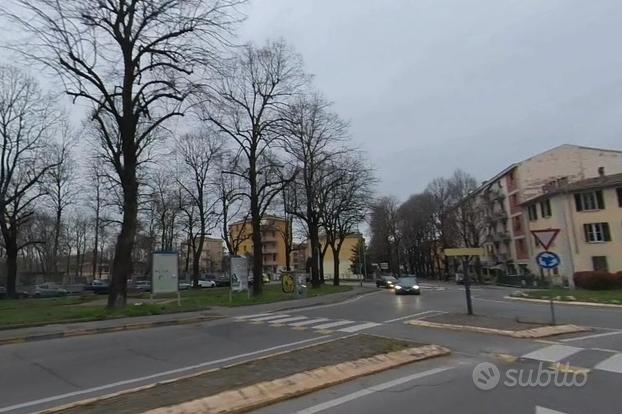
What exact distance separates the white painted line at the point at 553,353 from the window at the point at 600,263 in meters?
46.5

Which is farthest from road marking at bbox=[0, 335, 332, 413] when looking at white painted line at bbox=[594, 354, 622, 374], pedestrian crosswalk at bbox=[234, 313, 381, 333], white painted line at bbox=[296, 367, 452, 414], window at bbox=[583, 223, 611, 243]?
window at bbox=[583, 223, 611, 243]

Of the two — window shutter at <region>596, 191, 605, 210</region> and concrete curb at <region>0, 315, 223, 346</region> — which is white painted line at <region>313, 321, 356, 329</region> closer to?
concrete curb at <region>0, 315, 223, 346</region>

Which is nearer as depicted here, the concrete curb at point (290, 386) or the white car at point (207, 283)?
the concrete curb at point (290, 386)

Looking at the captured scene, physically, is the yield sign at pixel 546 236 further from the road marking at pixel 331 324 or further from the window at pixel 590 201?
the window at pixel 590 201

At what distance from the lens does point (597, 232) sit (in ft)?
170

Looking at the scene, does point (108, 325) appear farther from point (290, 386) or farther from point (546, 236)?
point (546, 236)

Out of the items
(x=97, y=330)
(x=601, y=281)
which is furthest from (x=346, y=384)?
(x=601, y=281)

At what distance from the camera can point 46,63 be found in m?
20.0

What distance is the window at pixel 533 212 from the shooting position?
61.0m

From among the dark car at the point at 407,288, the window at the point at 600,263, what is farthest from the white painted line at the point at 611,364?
the window at the point at 600,263

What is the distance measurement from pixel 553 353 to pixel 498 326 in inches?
158

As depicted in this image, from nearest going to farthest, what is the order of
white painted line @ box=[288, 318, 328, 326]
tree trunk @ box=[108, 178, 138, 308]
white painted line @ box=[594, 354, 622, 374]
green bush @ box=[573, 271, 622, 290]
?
1. white painted line @ box=[594, 354, 622, 374]
2. white painted line @ box=[288, 318, 328, 326]
3. tree trunk @ box=[108, 178, 138, 308]
4. green bush @ box=[573, 271, 622, 290]

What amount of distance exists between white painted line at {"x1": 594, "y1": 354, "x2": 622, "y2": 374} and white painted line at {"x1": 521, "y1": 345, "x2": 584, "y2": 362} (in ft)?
2.33

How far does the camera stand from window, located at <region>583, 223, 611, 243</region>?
51031 millimetres
